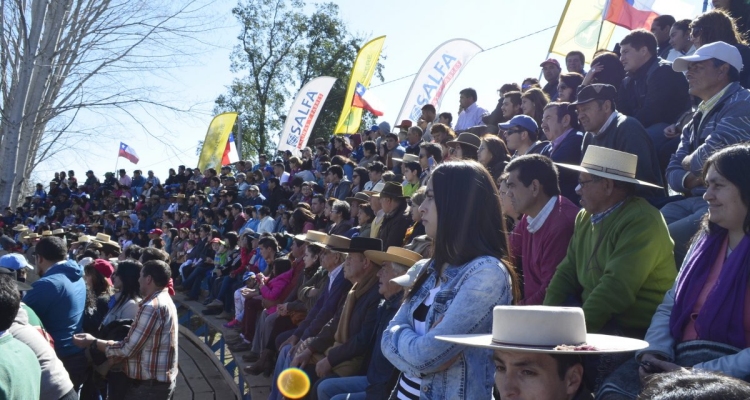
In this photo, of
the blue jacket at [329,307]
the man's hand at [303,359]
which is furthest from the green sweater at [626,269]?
the blue jacket at [329,307]

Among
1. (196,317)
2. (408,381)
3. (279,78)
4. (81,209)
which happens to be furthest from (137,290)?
(279,78)

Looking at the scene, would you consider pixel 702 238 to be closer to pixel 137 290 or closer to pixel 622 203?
pixel 622 203

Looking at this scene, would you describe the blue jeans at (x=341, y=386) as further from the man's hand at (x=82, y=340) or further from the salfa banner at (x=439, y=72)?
the salfa banner at (x=439, y=72)

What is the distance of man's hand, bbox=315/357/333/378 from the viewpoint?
5.45m

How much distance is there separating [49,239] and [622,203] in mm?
4963

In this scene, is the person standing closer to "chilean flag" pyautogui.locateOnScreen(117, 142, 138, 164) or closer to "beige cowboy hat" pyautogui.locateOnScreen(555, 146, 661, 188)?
"beige cowboy hat" pyautogui.locateOnScreen(555, 146, 661, 188)

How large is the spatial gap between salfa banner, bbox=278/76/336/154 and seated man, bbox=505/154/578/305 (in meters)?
18.1

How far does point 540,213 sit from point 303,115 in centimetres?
1868

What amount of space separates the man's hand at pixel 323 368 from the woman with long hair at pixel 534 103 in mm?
4006

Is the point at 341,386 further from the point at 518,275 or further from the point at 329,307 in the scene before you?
the point at 518,275

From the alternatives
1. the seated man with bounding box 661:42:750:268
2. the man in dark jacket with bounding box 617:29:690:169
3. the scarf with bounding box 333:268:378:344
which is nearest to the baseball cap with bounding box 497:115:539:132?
the man in dark jacket with bounding box 617:29:690:169

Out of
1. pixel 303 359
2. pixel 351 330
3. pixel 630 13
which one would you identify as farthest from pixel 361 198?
pixel 630 13

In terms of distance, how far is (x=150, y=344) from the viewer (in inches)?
228

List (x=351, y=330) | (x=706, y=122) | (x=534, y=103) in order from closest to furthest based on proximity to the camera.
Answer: (x=706, y=122), (x=351, y=330), (x=534, y=103)
